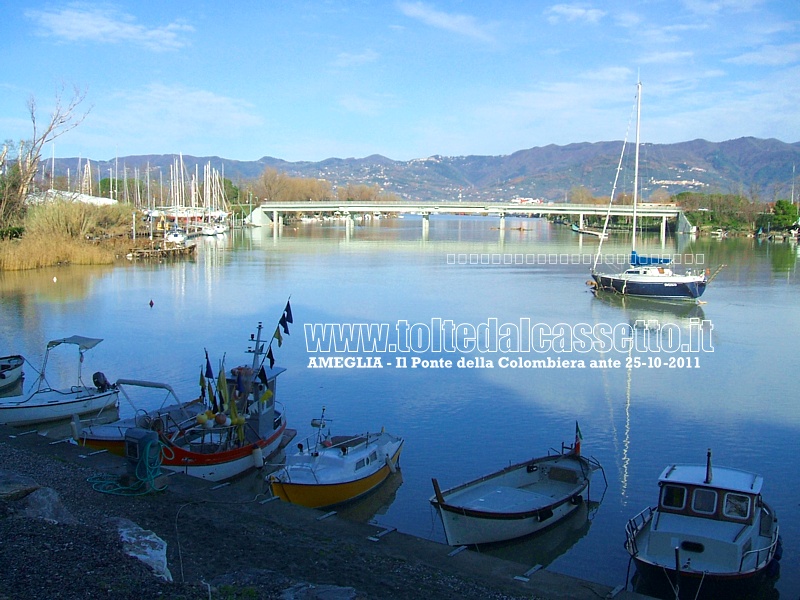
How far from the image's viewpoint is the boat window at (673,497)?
32.5 ft

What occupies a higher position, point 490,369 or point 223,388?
point 223,388

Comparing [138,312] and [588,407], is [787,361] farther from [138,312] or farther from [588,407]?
[138,312]

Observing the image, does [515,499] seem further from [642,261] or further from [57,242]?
[57,242]

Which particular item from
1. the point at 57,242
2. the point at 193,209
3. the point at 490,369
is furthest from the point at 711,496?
the point at 193,209

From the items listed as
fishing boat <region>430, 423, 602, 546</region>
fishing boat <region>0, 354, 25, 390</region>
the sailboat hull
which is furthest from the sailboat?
fishing boat <region>0, 354, 25, 390</region>

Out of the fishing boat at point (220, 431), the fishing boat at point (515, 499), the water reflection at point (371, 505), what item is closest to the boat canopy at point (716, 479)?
the fishing boat at point (515, 499)

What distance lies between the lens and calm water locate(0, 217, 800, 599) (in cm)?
1307

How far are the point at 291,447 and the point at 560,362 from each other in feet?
33.8

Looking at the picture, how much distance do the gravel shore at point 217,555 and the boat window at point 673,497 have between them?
2.21 metres

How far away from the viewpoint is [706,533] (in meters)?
9.43

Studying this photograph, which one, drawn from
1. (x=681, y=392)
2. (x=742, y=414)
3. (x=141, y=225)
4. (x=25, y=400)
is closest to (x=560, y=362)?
(x=681, y=392)

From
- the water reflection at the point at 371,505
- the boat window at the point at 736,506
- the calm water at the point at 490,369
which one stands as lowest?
the water reflection at the point at 371,505

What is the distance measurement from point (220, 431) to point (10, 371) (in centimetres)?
829

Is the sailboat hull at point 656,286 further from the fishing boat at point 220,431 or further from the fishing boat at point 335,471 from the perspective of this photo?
the fishing boat at point 220,431
